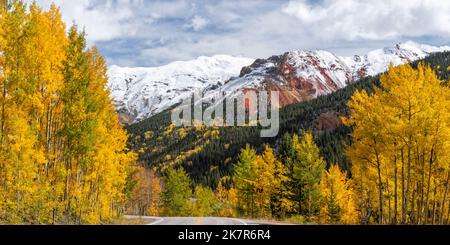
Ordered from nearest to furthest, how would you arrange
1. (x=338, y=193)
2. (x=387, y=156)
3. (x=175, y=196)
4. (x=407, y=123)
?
(x=407, y=123) → (x=387, y=156) → (x=338, y=193) → (x=175, y=196)

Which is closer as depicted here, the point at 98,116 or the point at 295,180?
the point at 98,116

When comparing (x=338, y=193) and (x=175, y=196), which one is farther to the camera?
(x=175, y=196)

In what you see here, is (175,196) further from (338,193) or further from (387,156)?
(387,156)

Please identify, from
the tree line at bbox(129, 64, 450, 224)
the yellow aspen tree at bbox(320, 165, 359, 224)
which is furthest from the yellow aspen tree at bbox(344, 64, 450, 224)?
the yellow aspen tree at bbox(320, 165, 359, 224)

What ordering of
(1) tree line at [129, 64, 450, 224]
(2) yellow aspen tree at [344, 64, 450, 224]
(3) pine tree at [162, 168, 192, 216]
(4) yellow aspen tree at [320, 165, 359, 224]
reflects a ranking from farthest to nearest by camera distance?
1. (3) pine tree at [162, 168, 192, 216]
2. (4) yellow aspen tree at [320, 165, 359, 224]
3. (1) tree line at [129, 64, 450, 224]
4. (2) yellow aspen tree at [344, 64, 450, 224]

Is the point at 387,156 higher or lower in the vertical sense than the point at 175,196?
higher

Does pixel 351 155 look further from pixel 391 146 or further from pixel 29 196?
pixel 29 196

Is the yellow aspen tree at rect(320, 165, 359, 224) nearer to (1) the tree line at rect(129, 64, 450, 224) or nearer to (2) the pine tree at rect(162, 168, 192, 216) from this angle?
(1) the tree line at rect(129, 64, 450, 224)

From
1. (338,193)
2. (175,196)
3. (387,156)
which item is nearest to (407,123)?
(387,156)

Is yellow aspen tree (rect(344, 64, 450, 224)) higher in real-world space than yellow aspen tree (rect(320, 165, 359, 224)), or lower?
higher

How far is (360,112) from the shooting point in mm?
28891
